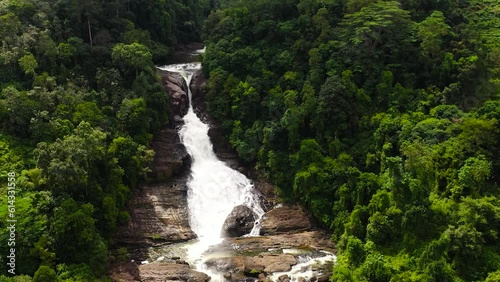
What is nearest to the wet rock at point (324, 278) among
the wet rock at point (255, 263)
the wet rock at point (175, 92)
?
the wet rock at point (255, 263)

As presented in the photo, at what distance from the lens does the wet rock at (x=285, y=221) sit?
3588cm

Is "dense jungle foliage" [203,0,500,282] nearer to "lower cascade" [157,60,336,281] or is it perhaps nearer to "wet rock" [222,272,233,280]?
"lower cascade" [157,60,336,281]

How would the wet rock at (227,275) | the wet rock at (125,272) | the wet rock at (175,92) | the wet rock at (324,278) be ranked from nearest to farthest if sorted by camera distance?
the wet rock at (125,272), the wet rock at (324,278), the wet rock at (227,275), the wet rock at (175,92)

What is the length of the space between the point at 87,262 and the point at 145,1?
3988 cm

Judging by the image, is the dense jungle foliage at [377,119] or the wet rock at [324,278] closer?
the dense jungle foliage at [377,119]

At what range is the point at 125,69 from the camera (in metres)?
44.4

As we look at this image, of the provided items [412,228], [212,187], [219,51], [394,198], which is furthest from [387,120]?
[219,51]

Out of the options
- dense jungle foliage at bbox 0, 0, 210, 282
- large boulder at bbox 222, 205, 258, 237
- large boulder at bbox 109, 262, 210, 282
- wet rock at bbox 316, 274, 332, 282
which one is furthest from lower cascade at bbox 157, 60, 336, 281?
dense jungle foliage at bbox 0, 0, 210, 282

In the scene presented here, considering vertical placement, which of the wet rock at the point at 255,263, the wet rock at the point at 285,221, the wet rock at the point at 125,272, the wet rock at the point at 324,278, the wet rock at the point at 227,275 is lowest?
the wet rock at the point at 324,278

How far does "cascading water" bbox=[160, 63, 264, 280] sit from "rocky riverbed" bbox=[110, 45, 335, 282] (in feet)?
2.39

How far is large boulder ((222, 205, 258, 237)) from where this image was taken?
35.7m

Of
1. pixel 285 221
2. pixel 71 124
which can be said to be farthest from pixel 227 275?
pixel 71 124

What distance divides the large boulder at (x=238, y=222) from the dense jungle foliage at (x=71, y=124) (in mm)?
8293

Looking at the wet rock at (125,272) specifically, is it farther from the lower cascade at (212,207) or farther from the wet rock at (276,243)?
→ the wet rock at (276,243)
